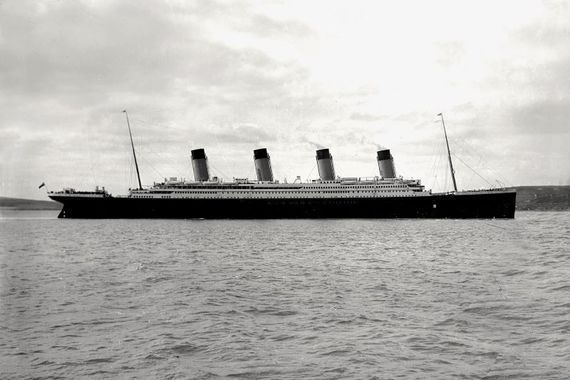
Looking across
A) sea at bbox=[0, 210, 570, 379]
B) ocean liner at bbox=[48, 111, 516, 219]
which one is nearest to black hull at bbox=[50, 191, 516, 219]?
ocean liner at bbox=[48, 111, 516, 219]

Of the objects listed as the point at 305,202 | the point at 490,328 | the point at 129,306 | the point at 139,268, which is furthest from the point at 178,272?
the point at 305,202

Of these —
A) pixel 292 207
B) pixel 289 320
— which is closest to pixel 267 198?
pixel 292 207

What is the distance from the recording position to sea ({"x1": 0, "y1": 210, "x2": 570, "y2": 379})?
21.6 feet

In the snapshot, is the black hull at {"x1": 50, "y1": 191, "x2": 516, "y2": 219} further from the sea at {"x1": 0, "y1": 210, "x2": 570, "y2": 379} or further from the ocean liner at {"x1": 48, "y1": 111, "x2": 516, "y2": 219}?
the sea at {"x1": 0, "y1": 210, "x2": 570, "y2": 379}

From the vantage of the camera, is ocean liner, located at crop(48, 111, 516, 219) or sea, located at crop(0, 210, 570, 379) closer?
sea, located at crop(0, 210, 570, 379)

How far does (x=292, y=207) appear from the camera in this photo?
60844mm

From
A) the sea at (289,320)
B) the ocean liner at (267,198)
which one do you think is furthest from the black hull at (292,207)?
the sea at (289,320)

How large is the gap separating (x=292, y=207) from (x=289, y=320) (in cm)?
5177

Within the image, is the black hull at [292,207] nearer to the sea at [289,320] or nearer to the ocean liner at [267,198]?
the ocean liner at [267,198]

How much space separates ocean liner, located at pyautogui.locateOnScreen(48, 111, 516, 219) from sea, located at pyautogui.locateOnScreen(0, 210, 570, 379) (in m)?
42.3

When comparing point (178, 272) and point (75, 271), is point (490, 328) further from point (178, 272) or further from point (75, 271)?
point (75, 271)

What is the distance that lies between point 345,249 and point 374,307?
1207 cm

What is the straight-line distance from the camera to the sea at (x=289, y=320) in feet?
21.6

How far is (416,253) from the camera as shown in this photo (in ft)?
65.5
